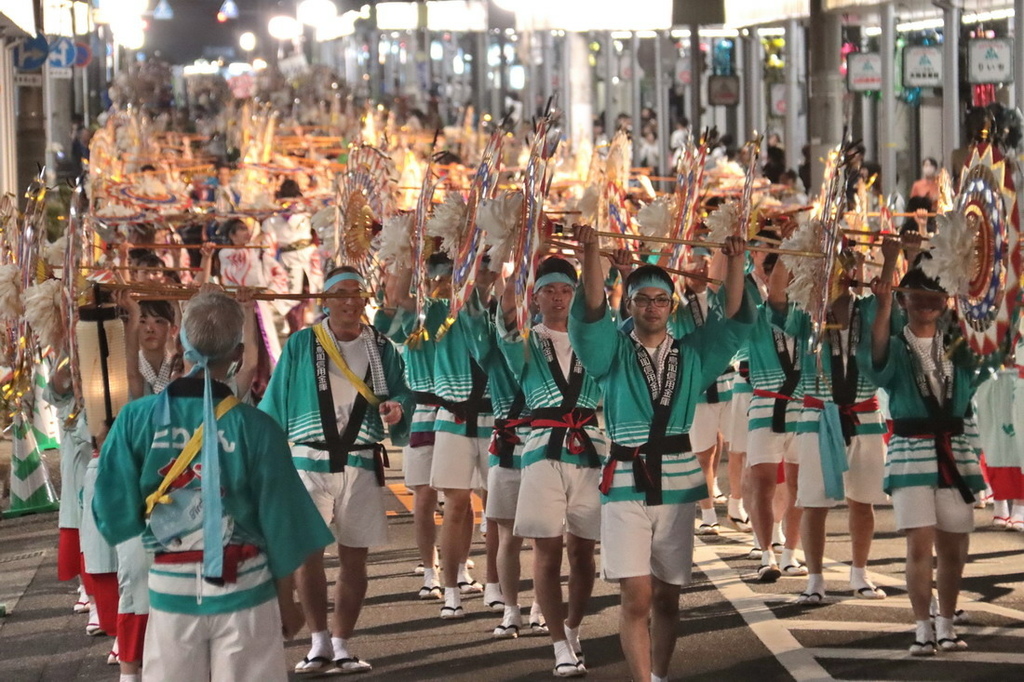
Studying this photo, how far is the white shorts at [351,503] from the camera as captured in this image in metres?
8.24

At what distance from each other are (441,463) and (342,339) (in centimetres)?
128

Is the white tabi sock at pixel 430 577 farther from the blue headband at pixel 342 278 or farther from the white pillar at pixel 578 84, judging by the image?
the white pillar at pixel 578 84

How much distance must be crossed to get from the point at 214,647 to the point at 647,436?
2.45 metres

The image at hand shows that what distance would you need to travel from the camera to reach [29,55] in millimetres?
21219

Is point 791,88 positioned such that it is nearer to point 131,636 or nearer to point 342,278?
point 342,278

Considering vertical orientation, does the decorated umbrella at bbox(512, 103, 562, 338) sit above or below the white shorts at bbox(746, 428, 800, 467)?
above

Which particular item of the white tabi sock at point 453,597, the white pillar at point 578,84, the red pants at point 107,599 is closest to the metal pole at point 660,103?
the white pillar at point 578,84

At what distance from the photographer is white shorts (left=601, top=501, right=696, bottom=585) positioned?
23.6 feet

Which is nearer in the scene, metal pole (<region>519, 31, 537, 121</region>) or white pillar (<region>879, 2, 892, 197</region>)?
white pillar (<region>879, 2, 892, 197</region>)

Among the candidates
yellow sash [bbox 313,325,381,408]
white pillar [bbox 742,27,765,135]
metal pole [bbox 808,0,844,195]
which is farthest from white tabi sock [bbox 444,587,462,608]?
white pillar [bbox 742,27,765,135]

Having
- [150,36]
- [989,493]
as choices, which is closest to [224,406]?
[989,493]

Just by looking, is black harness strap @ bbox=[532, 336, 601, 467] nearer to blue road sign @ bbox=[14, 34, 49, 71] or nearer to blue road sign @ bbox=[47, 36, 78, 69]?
blue road sign @ bbox=[14, 34, 49, 71]

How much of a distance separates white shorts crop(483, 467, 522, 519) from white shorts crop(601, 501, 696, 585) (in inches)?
64.2

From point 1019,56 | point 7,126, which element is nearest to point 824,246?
point 1019,56
